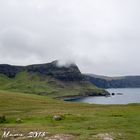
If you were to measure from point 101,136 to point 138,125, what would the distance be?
8.88m

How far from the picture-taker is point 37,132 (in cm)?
4041

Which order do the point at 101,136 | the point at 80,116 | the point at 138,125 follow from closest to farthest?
the point at 101,136 < the point at 138,125 < the point at 80,116

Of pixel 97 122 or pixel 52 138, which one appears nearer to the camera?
pixel 52 138

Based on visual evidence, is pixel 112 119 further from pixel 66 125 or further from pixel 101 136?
pixel 101 136

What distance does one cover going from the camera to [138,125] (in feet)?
146

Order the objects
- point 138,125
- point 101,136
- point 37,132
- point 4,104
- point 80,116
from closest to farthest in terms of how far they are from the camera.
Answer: point 101,136 < point 37,132 < point 138,125 < point 80,116 < point 4,104

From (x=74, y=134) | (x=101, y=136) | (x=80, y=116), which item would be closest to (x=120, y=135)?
(x=101, y=136)

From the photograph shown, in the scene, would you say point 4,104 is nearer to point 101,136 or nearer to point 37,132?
point 37,132

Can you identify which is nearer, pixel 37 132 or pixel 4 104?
pixel 37 132

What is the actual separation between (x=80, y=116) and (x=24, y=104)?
29.5m

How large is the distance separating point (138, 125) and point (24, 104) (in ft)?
132

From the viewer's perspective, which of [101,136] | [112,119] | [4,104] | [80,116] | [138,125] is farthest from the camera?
[4,104]

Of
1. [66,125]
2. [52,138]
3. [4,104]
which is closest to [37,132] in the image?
[52,138]

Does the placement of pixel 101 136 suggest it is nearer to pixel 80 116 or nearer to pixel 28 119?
pixel 80 116
